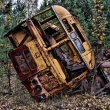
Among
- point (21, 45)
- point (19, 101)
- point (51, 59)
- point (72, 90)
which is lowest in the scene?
point (72, 90)

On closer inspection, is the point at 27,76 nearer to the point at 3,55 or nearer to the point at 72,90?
the point at 72,90

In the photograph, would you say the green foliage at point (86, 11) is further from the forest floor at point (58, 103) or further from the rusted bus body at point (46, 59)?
the forest floor at point (58, 103)

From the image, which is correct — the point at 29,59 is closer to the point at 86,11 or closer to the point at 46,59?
the point at 46,59

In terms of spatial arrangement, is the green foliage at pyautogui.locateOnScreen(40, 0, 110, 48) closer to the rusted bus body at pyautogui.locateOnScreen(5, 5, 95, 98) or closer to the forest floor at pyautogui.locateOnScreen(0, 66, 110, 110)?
the rusted bus body at pyautogui.locateOnScreen(5, 5, 95, 98)

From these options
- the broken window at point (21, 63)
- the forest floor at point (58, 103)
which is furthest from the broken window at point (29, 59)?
the forest floor at point (58, 103)

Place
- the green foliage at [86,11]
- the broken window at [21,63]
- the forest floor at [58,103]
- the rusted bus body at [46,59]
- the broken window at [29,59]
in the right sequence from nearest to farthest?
1. the forest floor at [58,103]
2. the rusted bus body at [46,59]
3. the broken window at [29,59]
4. the broken window at [21,63]
5. the green foliage at [86,11]

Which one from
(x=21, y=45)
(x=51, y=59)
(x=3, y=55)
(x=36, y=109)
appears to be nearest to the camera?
(x=36, y=109)

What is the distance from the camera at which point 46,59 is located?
28.1 feet

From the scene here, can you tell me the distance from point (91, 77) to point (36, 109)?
120 inches

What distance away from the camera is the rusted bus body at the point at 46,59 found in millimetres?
8648

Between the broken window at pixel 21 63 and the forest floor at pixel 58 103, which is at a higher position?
the broken window at pixel 21 63

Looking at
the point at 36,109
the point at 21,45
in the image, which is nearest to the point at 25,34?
the point at 21,45

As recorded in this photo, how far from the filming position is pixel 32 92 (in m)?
8.81

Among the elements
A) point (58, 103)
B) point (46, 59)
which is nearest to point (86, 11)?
point (46, 59)
